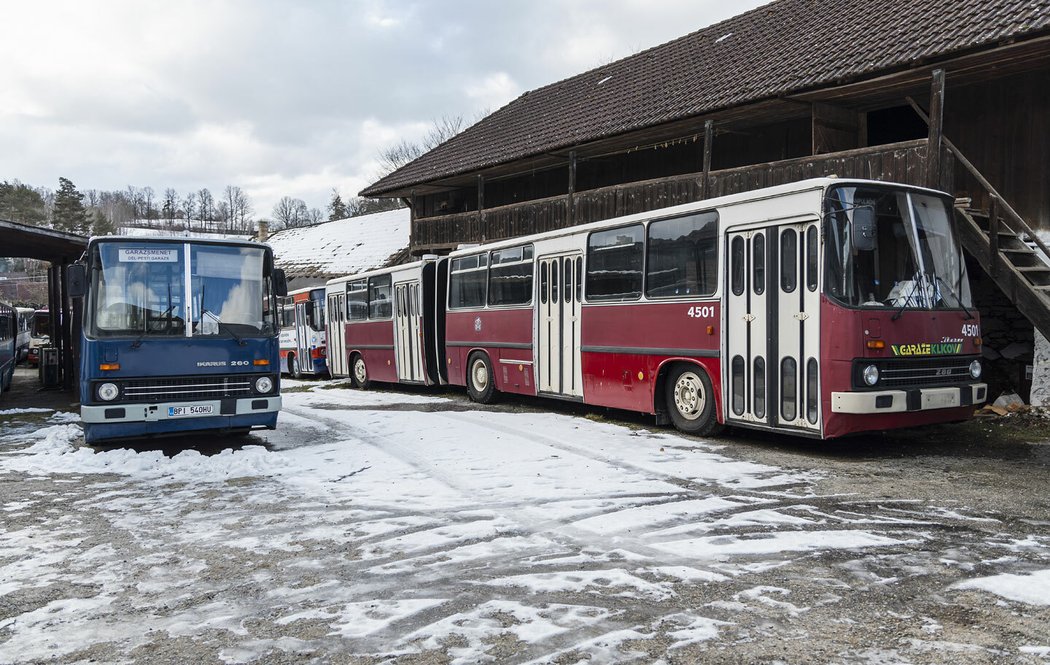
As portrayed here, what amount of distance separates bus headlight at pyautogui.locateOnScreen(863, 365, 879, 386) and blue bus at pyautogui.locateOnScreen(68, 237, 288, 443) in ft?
21.6

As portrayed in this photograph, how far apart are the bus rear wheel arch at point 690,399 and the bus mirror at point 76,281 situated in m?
7.15

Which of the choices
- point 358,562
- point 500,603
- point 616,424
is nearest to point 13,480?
point 358,562

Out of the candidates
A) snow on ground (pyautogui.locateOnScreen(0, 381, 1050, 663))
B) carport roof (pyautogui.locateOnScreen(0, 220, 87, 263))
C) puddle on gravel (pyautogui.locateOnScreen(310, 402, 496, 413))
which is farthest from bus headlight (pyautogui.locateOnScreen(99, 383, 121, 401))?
puddle on gravel (pyautogui.locateOnScreen(310, 402, 496, 413))

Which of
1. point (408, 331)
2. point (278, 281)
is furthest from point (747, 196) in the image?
point (408, 331)

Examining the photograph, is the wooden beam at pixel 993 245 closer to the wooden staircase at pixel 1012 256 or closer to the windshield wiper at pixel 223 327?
the wooden staircase at pixel 1012 256

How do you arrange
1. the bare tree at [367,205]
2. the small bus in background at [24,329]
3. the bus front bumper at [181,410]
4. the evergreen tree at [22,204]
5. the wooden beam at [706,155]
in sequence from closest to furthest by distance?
the bus front bumper at [181,410]
the wooden beam at [706,155]
the small bus in background at [24,329]
the bare tree at [367,205]
the evergreen tree at [22,204]

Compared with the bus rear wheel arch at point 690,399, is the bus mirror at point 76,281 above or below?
above

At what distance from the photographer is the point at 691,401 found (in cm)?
1038

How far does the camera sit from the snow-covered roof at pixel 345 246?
3894cm

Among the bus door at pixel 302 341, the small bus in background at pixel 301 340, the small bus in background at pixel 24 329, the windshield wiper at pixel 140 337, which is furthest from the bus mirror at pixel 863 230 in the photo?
the small bus in background at pixel 24 329

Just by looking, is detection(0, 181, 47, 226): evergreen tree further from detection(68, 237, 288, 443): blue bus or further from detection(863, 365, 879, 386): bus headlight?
detection(863, 365, 879, 386): bus headlight

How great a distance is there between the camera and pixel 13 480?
805cm

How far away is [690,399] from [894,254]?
3.02 meters

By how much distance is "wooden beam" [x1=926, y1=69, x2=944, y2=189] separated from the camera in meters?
12.2
